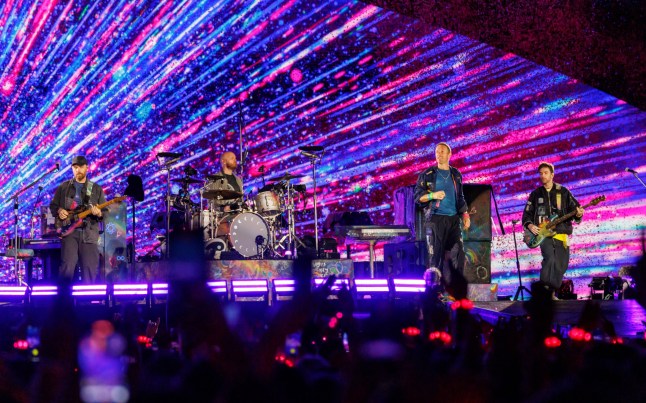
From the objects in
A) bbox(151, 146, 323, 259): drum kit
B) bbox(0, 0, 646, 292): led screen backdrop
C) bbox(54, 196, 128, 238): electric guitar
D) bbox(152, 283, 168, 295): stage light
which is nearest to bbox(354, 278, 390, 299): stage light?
bbox(151, 146, 323, 259): drum kit

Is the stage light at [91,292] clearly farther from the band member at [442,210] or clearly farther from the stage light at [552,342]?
the stage light at [552,342]

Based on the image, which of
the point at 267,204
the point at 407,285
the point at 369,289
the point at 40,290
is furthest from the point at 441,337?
the point at 267,204

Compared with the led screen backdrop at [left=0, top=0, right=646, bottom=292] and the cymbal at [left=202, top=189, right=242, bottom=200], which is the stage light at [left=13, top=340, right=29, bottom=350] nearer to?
the cymbal at [left=202, top=189, right=242, bottom=200]

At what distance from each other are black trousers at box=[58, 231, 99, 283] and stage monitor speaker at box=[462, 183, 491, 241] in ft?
14.9

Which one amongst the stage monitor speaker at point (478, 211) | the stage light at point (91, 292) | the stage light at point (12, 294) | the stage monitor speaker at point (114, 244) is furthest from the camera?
the stage monitor speaker at point (114, 244)

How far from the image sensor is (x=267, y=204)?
34.2ft

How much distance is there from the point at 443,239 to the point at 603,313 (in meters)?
3.40

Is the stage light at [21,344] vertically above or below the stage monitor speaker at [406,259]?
below

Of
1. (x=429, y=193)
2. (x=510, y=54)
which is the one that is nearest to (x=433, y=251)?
(x=429, y=193)

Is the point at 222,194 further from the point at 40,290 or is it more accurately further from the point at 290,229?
the point at 40,290

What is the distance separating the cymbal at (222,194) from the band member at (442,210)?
2442 mm

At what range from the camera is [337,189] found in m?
13.0

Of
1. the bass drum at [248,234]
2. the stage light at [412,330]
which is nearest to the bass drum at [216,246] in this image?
the bass drum at [248,234]

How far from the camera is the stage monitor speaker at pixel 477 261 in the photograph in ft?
32.4
